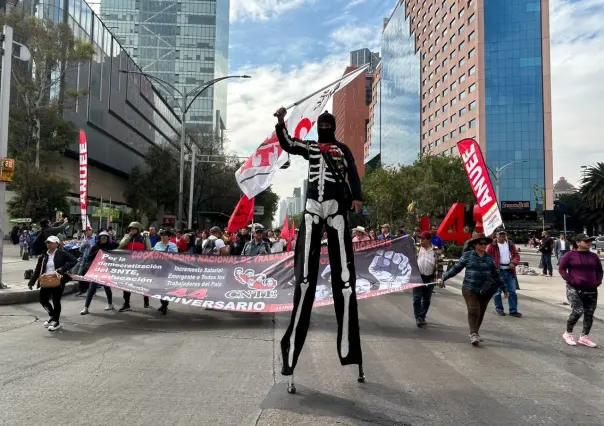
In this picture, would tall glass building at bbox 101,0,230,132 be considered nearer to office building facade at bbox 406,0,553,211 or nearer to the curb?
office building facade at bbox 406,0,553,211

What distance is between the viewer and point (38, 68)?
107ft

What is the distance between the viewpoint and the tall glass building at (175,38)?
330 ft

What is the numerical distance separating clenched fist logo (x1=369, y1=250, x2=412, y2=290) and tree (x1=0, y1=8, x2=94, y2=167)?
30.3 meters

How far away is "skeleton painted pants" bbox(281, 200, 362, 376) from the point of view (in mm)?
4602

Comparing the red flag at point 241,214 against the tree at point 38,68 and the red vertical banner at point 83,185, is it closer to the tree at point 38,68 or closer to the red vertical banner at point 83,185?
the red vertical banner at point 83,185

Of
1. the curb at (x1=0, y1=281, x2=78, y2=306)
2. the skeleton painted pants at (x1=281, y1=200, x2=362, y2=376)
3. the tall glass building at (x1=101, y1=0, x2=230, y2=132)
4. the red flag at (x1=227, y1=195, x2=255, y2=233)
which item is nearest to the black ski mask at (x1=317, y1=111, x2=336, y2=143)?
the skeleton painted pants at (x1=281, y1=200, x2=362, y2=376)

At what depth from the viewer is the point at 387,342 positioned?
6.99 meters

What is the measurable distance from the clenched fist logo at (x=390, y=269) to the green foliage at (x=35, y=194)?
29985 millimetres

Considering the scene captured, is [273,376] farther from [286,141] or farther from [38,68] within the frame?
[38,68]

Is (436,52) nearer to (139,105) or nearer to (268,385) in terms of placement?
(139,105)

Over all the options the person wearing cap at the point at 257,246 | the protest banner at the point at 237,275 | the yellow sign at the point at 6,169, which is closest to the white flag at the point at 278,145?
the protest banner at the point at 237,275

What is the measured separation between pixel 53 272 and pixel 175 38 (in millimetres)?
102669

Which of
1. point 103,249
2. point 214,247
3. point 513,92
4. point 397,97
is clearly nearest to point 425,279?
point 214,247

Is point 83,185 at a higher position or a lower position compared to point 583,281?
higher
